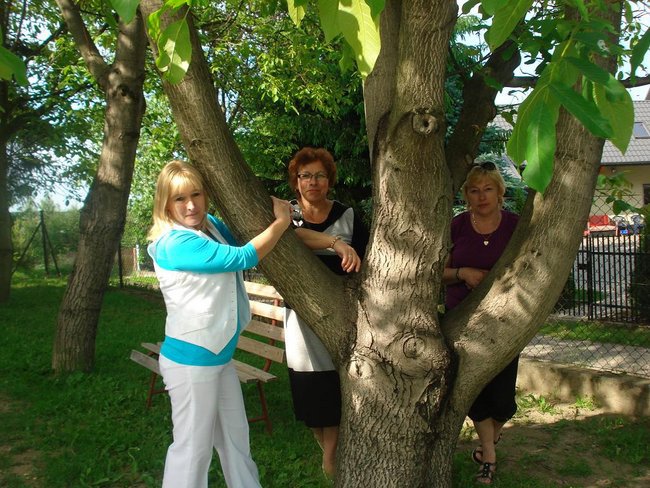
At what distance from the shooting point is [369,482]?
274 centimetres

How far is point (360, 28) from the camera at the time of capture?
62.5 inches

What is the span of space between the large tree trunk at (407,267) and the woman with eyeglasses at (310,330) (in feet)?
1.49

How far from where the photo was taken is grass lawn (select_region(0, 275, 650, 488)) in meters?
3.95

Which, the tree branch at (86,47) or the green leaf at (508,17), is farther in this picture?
the tree branch at (86,47)

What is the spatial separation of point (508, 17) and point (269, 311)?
4.00m

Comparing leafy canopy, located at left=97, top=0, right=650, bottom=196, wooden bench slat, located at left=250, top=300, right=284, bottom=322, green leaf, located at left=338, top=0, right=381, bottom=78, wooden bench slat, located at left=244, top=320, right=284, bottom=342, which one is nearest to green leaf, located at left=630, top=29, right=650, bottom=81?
leafy canopy, located at left=97, top=0, right=650, bottom=196

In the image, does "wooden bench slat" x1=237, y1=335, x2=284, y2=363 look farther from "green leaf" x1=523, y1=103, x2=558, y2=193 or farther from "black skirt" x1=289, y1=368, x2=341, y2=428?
"green leaf" x1=523, y1=103, x2=558, y2=193

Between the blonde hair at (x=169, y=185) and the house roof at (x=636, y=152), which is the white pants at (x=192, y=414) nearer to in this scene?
the blonde hair at (x=169, y=185)

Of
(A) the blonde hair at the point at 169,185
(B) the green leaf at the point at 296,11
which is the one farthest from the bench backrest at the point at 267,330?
(B) the green leaf at the point at 296,11

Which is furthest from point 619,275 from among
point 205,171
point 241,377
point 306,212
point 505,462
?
point 205,171

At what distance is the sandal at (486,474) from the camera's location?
12.3ft

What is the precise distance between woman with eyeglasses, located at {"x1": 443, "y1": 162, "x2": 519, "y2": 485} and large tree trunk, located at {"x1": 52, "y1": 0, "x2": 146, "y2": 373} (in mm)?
3688

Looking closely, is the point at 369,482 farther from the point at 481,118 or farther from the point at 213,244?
the point at 481,118

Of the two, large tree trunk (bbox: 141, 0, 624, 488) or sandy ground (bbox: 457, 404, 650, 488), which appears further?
sandy ground (bbox: 457, 404, 650, 488)
